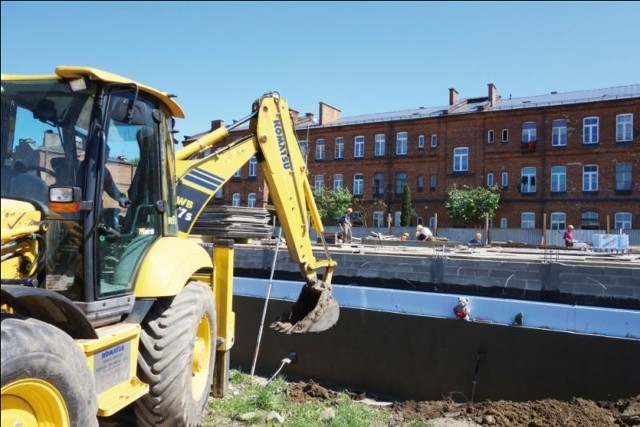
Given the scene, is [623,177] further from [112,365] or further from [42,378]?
[42,378]

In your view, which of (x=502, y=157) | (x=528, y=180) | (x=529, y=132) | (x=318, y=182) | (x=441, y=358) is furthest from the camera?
(x=318, y=182)

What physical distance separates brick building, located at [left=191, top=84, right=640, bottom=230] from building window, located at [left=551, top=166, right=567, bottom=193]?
58 millimetres

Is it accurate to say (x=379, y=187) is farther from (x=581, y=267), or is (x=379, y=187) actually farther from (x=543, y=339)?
(x=543, y=339)

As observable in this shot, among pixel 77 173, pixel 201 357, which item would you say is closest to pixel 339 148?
pixel 201 357

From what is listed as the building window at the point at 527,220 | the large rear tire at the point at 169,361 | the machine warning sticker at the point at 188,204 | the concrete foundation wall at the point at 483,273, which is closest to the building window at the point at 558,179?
the building window at the point at 527,220

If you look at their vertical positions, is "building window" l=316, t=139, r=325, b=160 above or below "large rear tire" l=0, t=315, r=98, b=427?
above

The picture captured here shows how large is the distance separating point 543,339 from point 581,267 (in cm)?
507

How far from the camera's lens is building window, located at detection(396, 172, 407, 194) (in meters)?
40.8

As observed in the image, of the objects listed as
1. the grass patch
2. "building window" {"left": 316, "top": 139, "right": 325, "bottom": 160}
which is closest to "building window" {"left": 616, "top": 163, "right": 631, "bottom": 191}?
→ "building window" {"left": 316, "top": 139, "right": 325, "bottom": 160}

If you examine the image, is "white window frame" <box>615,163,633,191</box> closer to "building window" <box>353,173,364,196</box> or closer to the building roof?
the building roof

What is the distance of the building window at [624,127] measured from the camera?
1314 inches

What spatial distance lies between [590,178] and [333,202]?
16.7 meters

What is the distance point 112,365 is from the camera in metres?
3.50

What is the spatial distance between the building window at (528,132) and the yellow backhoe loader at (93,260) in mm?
35056
